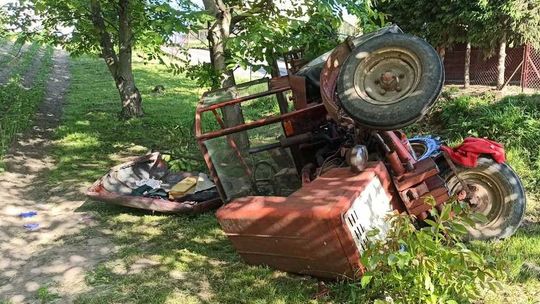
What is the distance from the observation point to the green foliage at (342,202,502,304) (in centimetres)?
303

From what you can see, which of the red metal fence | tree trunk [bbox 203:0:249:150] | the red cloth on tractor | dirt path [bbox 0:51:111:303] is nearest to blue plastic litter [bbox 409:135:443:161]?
the red cloth on tractor

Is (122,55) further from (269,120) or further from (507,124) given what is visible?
(507,124)

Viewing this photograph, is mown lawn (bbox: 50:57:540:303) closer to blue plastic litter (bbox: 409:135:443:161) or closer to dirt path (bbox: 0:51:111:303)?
dirt path (bbox: 0:51:111:303)

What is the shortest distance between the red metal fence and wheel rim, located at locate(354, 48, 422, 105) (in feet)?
27.1

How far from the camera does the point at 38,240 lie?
5.47 m

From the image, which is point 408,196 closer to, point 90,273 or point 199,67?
point 90,273

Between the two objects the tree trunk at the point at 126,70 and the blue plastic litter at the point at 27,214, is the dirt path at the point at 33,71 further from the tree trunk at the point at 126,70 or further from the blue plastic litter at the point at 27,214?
the blue plastic litter at the point at 27,214

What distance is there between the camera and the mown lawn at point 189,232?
395 cm

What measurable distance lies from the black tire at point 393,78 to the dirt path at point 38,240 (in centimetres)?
284

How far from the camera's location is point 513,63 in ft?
42.0

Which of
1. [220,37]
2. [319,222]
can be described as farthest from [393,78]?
[220,37]

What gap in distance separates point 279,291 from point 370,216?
0.97m

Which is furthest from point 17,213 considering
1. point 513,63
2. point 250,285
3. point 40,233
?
point 513,63

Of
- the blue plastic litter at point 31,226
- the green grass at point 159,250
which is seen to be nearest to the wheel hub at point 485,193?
the green grass at point 159,250
